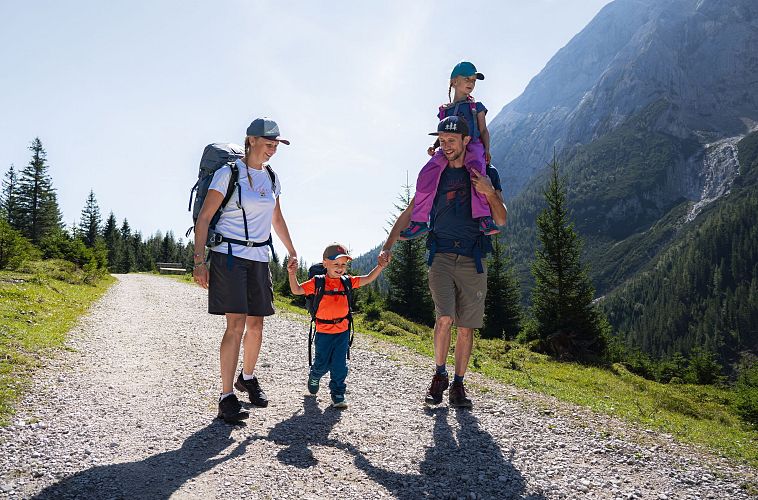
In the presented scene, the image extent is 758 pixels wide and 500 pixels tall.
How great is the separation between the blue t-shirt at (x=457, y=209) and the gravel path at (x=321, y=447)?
6.92 ft

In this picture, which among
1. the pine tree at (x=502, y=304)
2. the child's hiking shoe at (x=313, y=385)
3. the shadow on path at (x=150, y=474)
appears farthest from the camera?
the pine tree at (x=502, y=304)

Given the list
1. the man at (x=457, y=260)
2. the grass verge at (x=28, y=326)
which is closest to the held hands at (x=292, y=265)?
the man at (x=457, y=260)

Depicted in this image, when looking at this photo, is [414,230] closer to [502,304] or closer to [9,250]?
[502,304]

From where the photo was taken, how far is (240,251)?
485 cm

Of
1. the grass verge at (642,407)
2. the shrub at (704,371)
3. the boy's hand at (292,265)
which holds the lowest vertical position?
the shrub at (704,371)

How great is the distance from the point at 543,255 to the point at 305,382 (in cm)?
1877

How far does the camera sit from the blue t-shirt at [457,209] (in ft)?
17.9

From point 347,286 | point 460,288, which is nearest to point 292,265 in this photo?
point 347,286

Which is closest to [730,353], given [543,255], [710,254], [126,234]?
[710,254]

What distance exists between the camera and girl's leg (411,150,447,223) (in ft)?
18.1

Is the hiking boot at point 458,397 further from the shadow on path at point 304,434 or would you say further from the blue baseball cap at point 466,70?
the blue baseball cap at point 466,70

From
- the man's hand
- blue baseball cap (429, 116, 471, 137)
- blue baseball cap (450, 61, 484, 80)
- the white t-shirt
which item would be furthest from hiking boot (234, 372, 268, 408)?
blue baseball cap (450, 61, 484, 80)

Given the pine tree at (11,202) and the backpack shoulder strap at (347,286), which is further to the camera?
the pine tree at (11,202)

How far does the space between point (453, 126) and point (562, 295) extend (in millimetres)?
18098
